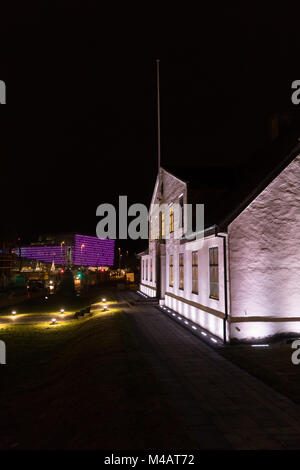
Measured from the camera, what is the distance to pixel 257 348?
10.7 metres

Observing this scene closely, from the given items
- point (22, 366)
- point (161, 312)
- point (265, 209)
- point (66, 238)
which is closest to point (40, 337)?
point (22, 366)

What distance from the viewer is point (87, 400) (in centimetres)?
676

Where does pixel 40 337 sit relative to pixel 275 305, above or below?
below

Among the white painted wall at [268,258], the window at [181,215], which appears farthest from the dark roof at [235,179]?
the window at [181,215]

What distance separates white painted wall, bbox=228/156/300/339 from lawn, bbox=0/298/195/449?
4093mm

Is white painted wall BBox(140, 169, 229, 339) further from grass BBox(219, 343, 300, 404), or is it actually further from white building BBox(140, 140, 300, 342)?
grass BBox(219, 343, 300, 404)

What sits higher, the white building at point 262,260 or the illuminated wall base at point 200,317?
the white building at point 262,260

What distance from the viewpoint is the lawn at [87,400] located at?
16.9 ft

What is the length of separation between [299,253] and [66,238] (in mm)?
185361

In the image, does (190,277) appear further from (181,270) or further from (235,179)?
(235,179)

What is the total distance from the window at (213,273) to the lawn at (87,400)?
3.58 m

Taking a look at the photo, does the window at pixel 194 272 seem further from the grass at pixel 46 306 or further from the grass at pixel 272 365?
the grass at pixel 46 306

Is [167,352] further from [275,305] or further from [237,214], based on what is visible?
[237,214]

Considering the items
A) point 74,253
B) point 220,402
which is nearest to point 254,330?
point 220,402
